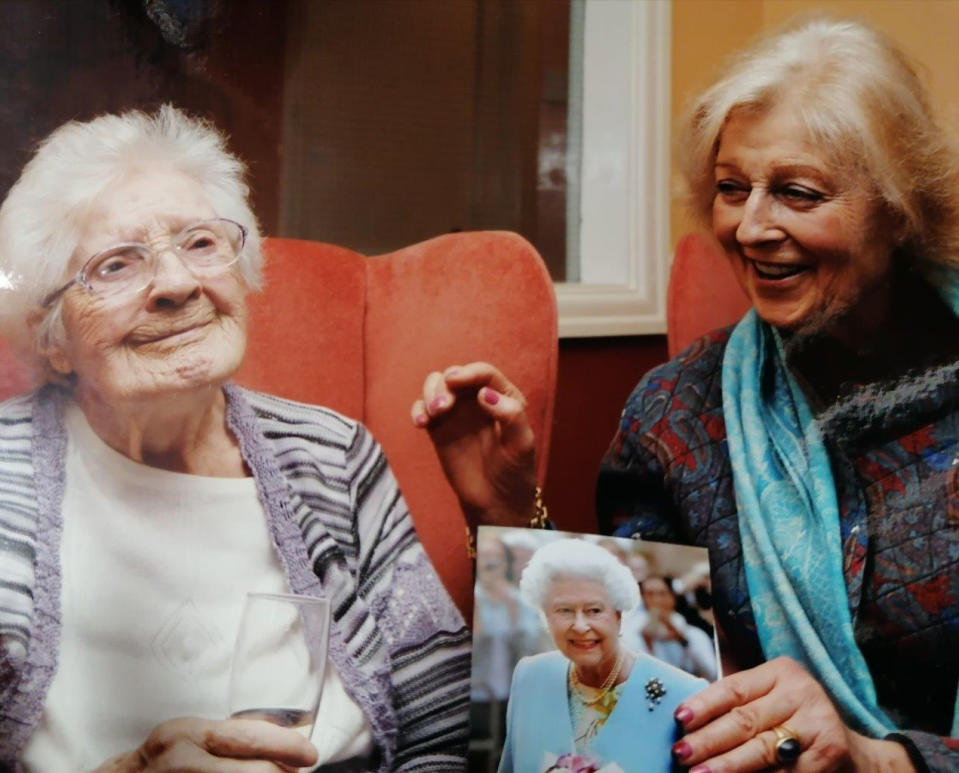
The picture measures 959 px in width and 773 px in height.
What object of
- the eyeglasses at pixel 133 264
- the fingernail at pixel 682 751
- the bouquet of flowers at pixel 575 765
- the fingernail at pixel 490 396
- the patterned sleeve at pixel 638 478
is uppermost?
the eyeglasses at pixel 133 264

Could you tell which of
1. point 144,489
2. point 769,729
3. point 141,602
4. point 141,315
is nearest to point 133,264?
point 141,315

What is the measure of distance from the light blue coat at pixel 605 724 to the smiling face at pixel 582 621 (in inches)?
0.8

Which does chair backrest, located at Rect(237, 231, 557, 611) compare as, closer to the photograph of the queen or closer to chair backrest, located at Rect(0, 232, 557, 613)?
chair backrest, located at Rect(0, 232, 557, 613)

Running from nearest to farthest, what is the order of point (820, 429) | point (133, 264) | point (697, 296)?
point (133, 264), point (820, 429), point (697, 296)

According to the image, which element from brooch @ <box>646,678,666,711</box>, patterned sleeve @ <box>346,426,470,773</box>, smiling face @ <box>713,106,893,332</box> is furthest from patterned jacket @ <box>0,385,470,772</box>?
smiling face @ <box>713,106,893,332</box>

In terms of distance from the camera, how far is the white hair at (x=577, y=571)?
1148 millimetres

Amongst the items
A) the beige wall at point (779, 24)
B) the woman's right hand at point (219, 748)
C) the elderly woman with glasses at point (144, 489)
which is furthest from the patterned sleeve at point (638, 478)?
the woman's right hand at point (219, 748)

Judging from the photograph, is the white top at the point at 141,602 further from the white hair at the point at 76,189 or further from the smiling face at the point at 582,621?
the smiling face at the point at 582,621

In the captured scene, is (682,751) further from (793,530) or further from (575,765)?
(793,530)

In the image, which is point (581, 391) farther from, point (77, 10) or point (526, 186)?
point (77, 10)

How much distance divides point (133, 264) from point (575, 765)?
2.30 feet

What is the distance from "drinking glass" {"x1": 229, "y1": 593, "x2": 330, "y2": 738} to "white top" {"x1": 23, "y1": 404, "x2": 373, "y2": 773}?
0.01 meters

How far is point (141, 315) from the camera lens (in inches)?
42.1

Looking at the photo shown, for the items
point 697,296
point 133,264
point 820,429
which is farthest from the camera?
point 697,296
